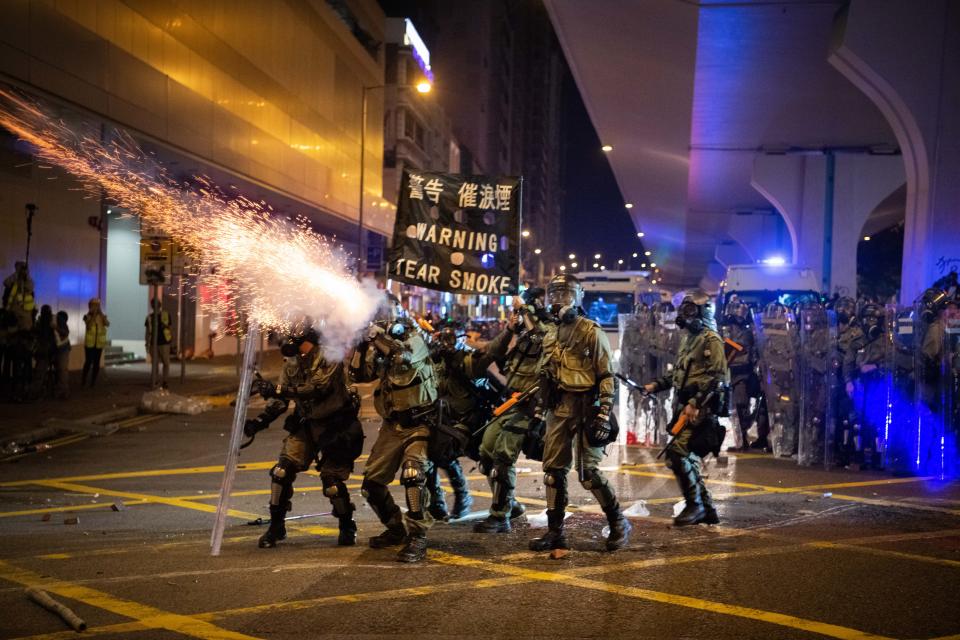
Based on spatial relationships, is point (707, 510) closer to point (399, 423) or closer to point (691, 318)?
point (691, 318)

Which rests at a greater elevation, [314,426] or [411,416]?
[411,416]

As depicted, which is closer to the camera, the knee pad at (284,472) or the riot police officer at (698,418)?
the knee pad at (284,472)

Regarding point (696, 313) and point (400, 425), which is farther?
point (696, 313)

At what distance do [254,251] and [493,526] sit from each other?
354 centimetres

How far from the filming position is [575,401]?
7102mm

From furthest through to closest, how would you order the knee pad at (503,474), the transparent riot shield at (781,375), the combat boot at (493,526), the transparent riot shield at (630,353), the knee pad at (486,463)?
the transparent riot shield at (630,353), the transparent riot shield at (781,375), the knee pad at (486,463), the knee pad at (503,474), the combat boot at (493,526)

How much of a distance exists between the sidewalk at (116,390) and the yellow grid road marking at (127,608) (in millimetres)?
6891

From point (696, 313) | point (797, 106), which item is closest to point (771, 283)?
point (797, 106)

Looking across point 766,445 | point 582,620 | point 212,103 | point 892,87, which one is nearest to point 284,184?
point 212,103

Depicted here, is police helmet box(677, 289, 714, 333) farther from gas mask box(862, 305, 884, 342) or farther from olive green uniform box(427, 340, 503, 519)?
gas mask box(862, 305, 884, 342)

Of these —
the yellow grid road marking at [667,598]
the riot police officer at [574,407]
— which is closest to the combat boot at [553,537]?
the riot police officer at [574,407]

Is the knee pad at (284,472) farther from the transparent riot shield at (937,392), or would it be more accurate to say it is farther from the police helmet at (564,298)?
the transparent riot shield at (937,392)

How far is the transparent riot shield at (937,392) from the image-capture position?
1060 centimetres

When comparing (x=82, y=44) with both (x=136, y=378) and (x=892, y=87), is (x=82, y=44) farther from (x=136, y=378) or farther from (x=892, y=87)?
(x=892, y=87)
